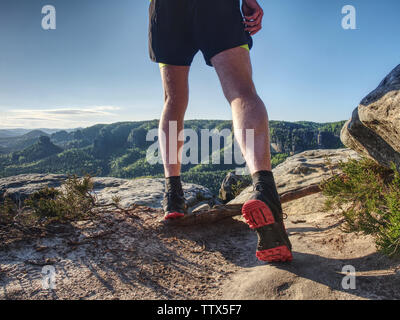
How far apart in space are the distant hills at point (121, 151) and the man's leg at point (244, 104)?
52.3m

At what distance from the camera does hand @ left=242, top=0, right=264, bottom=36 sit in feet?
6.59

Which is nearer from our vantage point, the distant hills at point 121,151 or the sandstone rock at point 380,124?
the sandstone rock at point 380,124

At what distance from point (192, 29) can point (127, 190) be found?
12.1ft

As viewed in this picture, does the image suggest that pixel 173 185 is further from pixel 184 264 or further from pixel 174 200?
pixel 184 264

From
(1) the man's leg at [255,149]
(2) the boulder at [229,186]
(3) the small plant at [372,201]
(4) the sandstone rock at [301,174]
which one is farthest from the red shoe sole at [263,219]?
(2) the boulder at [229,186]

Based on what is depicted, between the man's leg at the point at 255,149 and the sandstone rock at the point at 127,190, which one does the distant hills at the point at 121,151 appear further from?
the man's leg at the point at 255,149

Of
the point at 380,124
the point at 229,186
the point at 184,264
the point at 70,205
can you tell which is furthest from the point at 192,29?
the point at 229,186

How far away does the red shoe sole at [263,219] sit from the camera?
4.92ft

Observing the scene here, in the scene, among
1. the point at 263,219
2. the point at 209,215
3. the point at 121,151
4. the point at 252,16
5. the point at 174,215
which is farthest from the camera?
the point at 121,151

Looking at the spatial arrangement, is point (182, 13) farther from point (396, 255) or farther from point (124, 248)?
point (396, 255)

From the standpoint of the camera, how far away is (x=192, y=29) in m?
2.12

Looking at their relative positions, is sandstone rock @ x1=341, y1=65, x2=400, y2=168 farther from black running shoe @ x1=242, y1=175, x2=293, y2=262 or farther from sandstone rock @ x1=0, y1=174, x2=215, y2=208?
sandstone rock @ x1=0, y1=174, x2=215, y2=208

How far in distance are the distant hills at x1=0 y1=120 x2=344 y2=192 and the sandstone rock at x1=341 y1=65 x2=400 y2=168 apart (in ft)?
172

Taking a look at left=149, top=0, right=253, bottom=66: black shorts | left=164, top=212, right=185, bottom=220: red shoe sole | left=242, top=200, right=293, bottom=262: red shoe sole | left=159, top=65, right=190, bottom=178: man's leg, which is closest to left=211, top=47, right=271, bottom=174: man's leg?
left=149, top=0, right=253, bottom=66: black shorts
